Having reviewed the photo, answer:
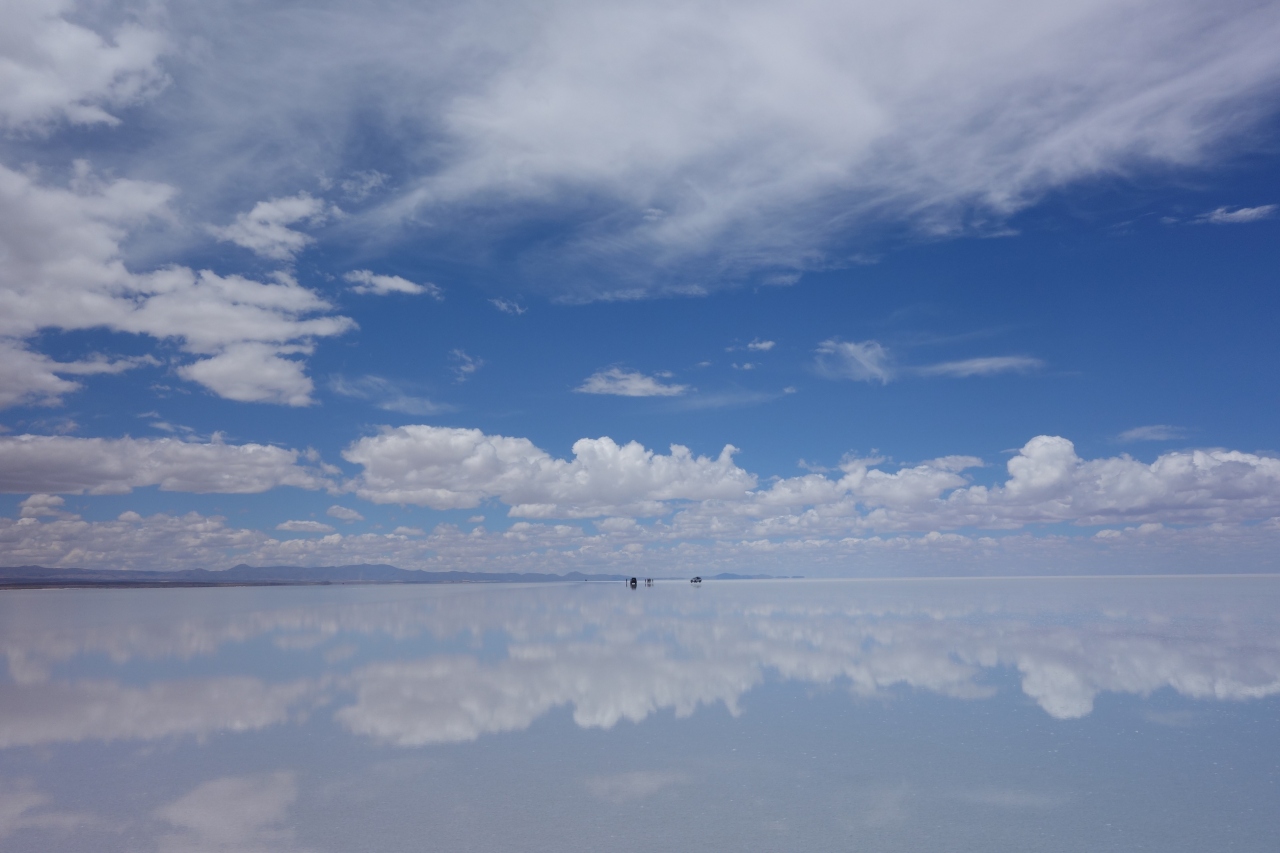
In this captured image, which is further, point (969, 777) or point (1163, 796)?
point (969, 777)

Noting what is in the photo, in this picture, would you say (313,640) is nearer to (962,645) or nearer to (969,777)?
(962,645)

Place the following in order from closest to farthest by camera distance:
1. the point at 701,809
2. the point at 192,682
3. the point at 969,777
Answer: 1. the point at 701,809
2. the point at 969,777
3. the point at 192,682

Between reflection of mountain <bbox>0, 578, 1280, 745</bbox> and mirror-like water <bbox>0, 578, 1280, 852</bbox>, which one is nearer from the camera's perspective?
mirror-like water <bbox>0, 578, 1280, 852</bbox>

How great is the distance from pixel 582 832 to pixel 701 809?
2.03 metres

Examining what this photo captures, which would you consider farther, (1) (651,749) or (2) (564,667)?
(2) (564,667)

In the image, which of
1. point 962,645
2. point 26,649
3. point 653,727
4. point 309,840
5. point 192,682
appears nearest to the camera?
point 309,840

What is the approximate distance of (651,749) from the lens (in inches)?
623

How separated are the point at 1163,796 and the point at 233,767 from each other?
635 inches

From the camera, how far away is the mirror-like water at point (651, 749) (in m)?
11.3

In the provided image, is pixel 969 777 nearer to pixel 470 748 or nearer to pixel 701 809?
pixel 701 809

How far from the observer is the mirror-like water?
37.0ft

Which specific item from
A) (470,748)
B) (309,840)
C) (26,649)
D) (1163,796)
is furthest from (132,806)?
(26,649)

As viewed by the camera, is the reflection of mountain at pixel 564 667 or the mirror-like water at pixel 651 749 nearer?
the mirror-like water at pixel 651 749

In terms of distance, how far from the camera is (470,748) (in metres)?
16.0
